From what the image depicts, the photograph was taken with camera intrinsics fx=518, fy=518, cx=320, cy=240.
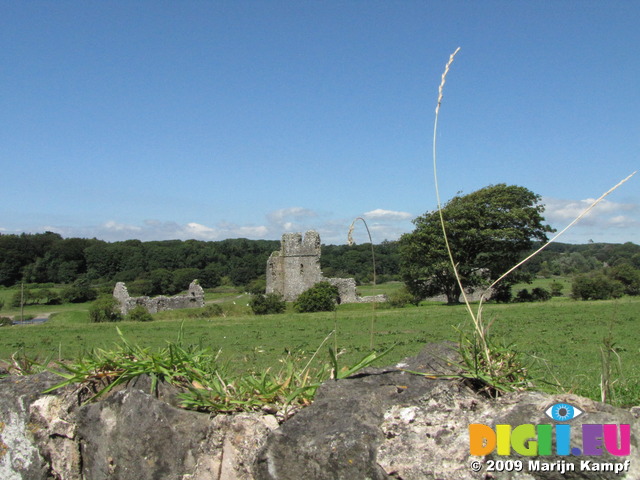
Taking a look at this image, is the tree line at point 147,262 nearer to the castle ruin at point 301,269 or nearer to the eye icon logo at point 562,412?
the castle ruin at point 301,269

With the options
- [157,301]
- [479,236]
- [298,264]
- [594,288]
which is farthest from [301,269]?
[594,288]

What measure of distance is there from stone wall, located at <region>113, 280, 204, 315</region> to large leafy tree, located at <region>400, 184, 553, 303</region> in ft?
57.4

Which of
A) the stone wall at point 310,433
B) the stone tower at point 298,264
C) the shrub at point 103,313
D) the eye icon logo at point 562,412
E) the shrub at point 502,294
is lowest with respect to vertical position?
the shrub at point 103,313

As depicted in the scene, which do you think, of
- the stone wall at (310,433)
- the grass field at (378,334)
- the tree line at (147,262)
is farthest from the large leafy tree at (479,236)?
the stone wall at (310,433)

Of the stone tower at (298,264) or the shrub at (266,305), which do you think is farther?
the stone tower at (298,264)

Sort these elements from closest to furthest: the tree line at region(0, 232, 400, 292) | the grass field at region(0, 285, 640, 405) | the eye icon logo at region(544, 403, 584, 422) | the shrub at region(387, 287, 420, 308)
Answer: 1. the eye icon logo at region(544, 403, 584, 422)
2. the grass field at region(0, 285, 640, 405)
3. the shrub at region(387, 287, 420, 308)
4. the tree line at region(0, 232, 400, 292)

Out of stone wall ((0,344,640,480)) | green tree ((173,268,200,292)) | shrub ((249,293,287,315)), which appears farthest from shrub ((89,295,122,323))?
green tree ((173,268,200,292))

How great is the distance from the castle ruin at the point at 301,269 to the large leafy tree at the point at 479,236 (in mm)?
7051

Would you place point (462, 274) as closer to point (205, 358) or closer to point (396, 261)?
point (396, 261)

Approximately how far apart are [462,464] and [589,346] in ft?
34.6

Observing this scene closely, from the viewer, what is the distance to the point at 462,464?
211 cm

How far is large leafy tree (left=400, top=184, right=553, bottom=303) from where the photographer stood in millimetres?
33156

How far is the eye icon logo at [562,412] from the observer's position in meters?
2.04

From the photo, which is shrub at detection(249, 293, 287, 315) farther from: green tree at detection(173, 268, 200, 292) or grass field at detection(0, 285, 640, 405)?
green tree at detection(173, 268, 200, 292)
